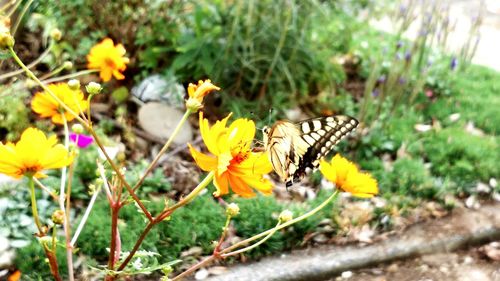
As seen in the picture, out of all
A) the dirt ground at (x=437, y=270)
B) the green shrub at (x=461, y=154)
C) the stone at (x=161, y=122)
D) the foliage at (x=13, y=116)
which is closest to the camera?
the dirt ground at (x=437, y=270)

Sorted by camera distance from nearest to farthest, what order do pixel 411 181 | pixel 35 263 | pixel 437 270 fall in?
pixel 35 263, pixel 437 270, pixel 411 181

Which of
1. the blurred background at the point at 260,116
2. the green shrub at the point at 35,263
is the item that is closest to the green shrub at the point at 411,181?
the blurred background at the point at 260,116

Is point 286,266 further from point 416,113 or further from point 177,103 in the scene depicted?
point 416,113

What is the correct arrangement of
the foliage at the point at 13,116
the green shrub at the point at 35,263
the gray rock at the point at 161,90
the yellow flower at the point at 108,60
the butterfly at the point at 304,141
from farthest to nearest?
the gray rock at the point at 161,90 < the foliage at the point at 13,116 < the green shrub at the point at 35,263 < the yellow flower at the point at 108,60 < the butterfly at the point at 304,141

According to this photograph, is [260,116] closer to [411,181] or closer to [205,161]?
[411,181]

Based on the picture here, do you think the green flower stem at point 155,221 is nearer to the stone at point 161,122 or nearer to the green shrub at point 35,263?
the green shrub at point 35,263

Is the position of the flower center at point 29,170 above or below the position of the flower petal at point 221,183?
below

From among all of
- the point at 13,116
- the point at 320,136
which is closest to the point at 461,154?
the point at 320,136
